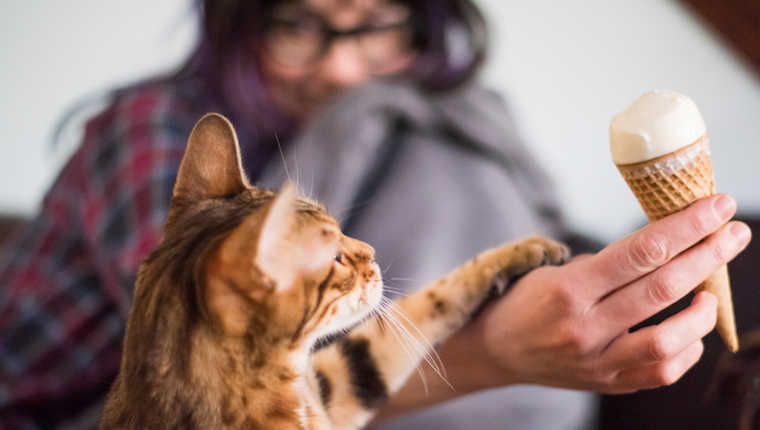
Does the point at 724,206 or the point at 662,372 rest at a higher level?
the point at 724,206

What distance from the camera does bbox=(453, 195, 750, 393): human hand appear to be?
281mm

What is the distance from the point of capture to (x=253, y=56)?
0.61m

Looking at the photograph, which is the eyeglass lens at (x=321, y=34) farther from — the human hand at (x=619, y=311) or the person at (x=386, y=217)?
the human hand at (x=619, y=311)

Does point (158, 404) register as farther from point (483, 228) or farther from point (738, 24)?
point (738, 24)

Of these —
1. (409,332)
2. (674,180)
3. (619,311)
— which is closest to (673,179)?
(674,180)

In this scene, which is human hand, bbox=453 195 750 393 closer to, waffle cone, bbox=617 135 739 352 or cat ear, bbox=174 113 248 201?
waffle cone, bbox=617 135 739 352

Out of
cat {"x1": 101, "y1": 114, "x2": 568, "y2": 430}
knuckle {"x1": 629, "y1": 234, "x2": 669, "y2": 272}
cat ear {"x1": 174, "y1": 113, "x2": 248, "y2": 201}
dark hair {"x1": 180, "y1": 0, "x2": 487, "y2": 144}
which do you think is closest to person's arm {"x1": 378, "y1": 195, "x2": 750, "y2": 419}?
knuckle {"x1": 629, "y1": 234, "x2": 669, "y2": 272}

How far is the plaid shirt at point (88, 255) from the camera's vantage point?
0.58 metres

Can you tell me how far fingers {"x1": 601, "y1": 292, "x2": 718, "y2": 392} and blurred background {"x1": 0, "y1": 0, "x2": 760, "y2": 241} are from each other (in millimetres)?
166

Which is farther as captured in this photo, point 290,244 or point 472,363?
point 472,363

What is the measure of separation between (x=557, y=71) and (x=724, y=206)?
311 mm

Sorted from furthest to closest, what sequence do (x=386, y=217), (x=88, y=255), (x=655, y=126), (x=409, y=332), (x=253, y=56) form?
(x=88, y=255) → (x=253, y=56) → (x=386, y=217) → (x=409, y=332) → (x=655, y=126)

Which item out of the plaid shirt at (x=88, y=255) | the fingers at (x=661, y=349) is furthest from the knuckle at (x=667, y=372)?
the plaid shirt at (x=88, y=255)

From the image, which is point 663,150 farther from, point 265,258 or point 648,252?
point 265,258
